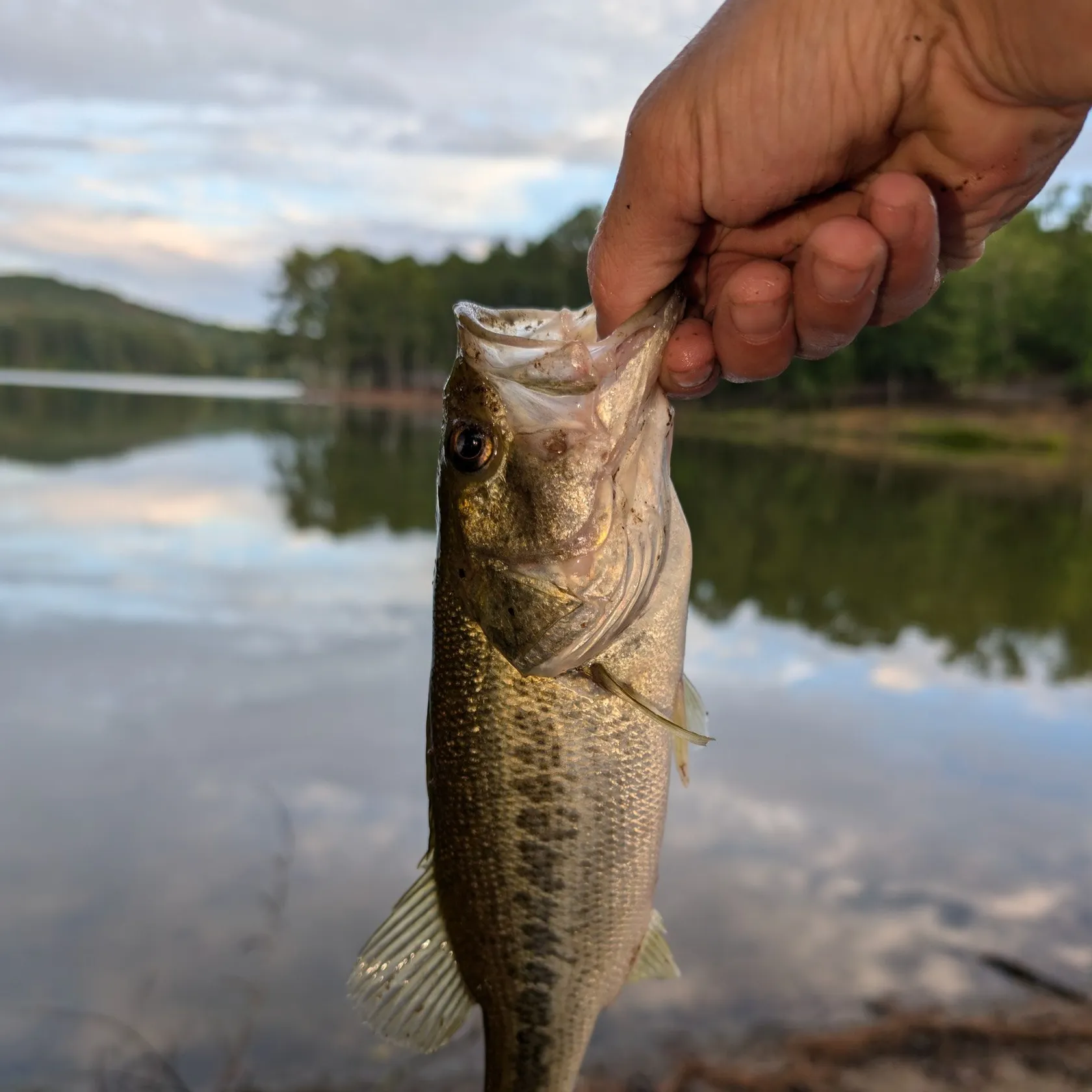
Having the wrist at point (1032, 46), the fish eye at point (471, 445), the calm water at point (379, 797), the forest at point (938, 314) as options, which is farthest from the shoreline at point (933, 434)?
the fish eye at point (471, 445)

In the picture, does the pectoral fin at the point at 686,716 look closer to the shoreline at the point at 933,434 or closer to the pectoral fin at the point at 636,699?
the pectoral fin at the point at 636,699

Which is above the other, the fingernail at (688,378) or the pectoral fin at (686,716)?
the fingernail at (688,378)

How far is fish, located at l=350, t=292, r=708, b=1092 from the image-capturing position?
6.54 ft

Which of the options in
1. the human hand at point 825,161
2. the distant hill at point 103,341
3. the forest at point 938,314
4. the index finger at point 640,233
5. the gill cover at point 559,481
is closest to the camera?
the human hand at point 825,161

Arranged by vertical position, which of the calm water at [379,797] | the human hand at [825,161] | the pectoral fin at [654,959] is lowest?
the calm water at [379,797]

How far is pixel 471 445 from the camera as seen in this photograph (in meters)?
2.04

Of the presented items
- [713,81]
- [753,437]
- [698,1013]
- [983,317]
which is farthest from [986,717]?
[983,317]

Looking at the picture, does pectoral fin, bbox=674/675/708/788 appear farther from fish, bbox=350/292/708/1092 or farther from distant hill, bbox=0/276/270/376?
distant hill, bbox=0/276/270/376

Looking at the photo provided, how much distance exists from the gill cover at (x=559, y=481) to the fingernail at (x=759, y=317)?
159mm

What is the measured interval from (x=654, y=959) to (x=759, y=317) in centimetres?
172

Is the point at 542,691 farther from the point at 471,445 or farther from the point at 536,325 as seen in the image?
the point at 536,325

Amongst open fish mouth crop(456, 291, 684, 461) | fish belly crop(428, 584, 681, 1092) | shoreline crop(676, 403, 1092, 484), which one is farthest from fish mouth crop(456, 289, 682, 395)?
shoreline crop(676, 403, 1092, 484)

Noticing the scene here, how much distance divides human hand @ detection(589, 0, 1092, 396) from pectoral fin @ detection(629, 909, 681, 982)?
4.77 ft

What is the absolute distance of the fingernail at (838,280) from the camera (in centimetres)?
194
